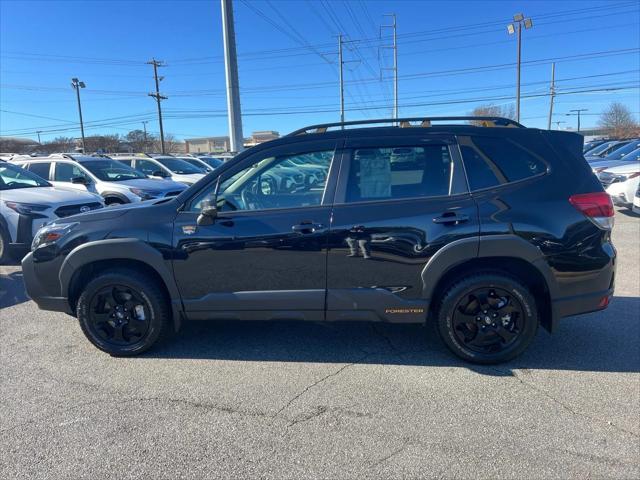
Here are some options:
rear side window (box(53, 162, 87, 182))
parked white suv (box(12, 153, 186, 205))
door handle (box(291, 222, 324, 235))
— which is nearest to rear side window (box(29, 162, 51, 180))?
parked white suv (box(12, 153, 186, 205))

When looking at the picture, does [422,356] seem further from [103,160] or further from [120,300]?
[103,160]

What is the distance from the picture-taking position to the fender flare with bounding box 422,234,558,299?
314 centimetres

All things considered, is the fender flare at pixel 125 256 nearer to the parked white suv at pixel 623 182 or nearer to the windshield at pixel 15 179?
the windshield at pixel 15 179

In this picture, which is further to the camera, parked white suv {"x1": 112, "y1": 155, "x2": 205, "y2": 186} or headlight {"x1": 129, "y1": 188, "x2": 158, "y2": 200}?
parked white suv {"x1": 112, "y1": 155, "x2": 205, "y2": 186}

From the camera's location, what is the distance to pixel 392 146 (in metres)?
3.37

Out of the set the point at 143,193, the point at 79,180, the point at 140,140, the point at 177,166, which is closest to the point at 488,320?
the point at 143,193

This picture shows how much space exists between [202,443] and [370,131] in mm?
2547

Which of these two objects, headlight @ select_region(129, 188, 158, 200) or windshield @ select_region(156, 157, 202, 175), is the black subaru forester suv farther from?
windshield @ select_region(156, 157, 202, 175)

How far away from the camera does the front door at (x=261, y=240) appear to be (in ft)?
10.8

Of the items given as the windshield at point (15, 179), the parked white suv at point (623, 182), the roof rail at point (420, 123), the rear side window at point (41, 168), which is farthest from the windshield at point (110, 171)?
the parked white suv at point (623, 182)

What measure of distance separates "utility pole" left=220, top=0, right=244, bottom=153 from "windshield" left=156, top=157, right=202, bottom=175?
1.97 m

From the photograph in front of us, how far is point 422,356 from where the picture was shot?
141 inches

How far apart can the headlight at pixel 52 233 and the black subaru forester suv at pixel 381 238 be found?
0.04 metres

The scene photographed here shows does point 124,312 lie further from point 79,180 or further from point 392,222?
point 79,180
